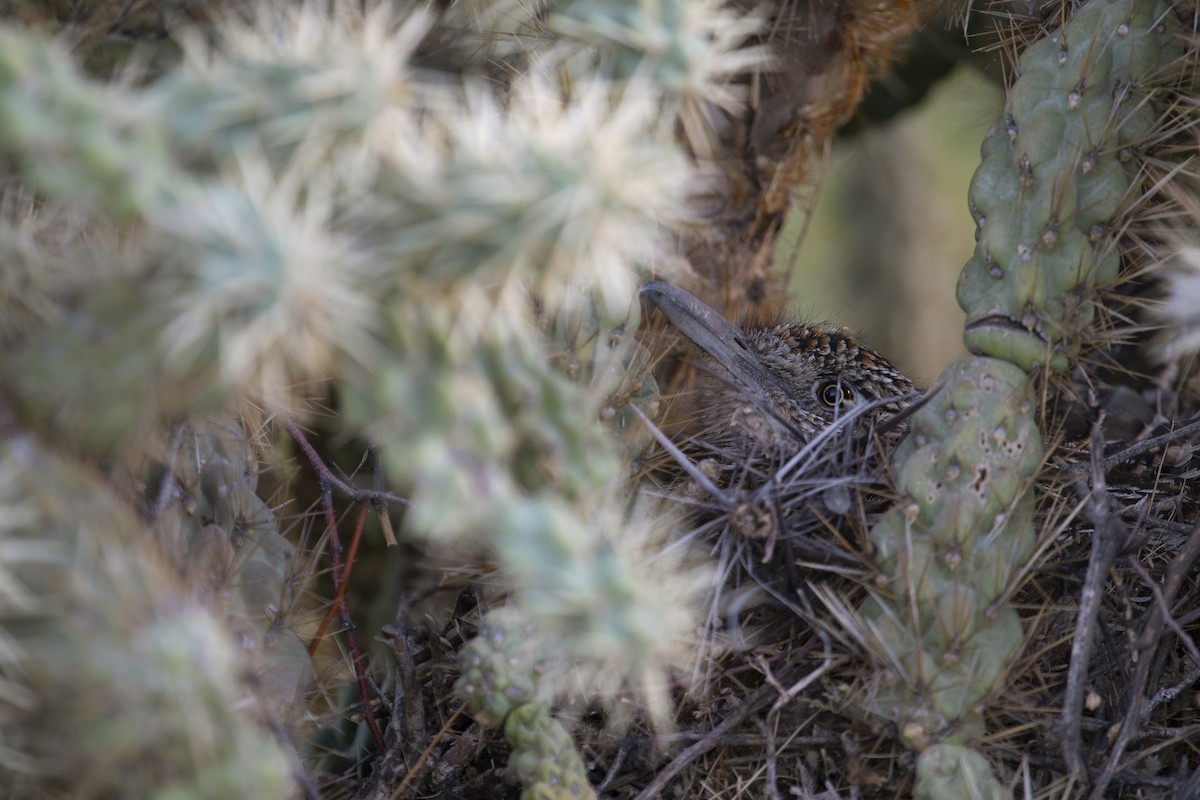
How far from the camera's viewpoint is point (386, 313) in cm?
118

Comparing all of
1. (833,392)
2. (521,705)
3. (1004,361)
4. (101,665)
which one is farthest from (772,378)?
(101,665)

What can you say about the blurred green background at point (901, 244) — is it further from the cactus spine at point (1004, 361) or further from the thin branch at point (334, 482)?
the thin branch at point (334, 482)

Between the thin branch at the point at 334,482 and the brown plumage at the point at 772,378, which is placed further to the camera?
the brown plumage at the point at 772,378

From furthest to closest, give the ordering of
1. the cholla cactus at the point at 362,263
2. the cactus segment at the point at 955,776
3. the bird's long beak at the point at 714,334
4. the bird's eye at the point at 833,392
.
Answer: the bird's eye at the point at 833,392 → the bird's long beak at the point at 714,334 → the cactus segment at the point at 955,776 → the cholla cactus at the point at 362,263

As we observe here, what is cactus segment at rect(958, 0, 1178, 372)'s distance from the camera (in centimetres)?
202

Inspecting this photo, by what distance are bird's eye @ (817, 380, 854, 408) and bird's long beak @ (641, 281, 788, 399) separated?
0.32ft

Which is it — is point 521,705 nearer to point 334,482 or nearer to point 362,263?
point 334,482

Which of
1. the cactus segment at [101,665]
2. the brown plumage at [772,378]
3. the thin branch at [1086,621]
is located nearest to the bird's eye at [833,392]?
the brown plumage at [772,378]

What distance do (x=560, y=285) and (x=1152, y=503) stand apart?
165 cm

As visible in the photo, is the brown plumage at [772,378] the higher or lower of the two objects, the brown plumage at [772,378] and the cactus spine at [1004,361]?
the lower

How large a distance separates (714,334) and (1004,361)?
87 centimetres

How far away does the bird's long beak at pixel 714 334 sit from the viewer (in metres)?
2.62

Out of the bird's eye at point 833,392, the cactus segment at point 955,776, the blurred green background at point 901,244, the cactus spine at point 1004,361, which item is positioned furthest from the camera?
the blurred green background at point 901,244

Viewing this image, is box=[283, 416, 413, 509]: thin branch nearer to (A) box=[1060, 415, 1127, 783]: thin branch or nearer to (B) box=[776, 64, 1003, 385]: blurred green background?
(A) box=[1060, 415, 1127, 783]: thin branch
